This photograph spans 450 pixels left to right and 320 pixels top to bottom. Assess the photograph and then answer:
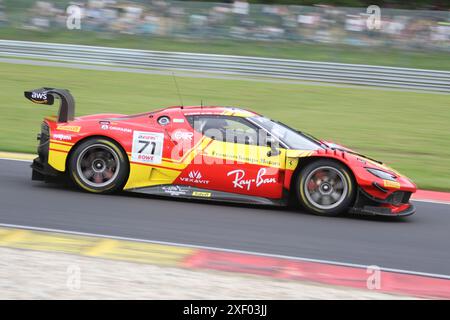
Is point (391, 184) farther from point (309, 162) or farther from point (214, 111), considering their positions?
point (214, 111)

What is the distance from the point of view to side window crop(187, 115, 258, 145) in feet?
28.6

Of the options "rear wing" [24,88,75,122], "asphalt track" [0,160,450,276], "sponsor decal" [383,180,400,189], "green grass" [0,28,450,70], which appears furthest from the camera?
"green grass" [0,28,450,70]

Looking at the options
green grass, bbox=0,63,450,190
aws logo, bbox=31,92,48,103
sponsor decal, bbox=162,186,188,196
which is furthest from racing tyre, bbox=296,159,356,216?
aws logo, bbox=31,92,48,103

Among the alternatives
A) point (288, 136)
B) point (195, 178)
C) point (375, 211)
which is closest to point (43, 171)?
point (195, 178)

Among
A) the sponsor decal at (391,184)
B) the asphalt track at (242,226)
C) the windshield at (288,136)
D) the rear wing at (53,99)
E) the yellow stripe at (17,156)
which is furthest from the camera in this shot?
the yellow stripe at (17,156)

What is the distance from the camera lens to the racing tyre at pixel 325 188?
8477 mm

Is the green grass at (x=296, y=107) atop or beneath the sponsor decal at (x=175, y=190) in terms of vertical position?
→ atop

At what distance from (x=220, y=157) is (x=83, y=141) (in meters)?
1.75

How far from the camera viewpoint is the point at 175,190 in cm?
881

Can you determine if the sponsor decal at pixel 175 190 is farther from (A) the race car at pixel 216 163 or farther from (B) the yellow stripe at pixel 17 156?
(B) the yellow stripe at pixel 17 156

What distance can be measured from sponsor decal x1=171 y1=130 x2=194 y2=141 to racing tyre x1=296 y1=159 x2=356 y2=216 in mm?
1391

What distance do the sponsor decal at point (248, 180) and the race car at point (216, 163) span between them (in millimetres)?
12

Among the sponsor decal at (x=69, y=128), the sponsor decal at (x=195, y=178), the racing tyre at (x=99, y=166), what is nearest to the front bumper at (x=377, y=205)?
the sponsor decal at (x=195, y=178)

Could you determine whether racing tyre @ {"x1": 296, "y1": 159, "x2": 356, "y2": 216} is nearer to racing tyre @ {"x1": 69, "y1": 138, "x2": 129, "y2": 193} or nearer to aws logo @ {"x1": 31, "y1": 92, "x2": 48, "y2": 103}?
racing tyre @ {"x1": 69, "y1": 138, "x2": 129, "y2": 193}
